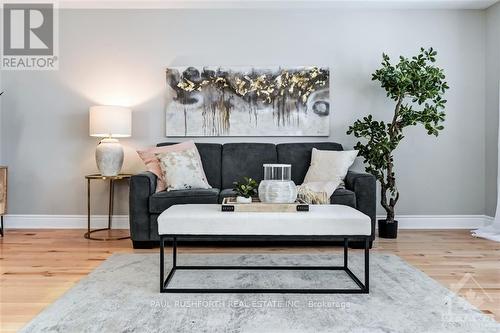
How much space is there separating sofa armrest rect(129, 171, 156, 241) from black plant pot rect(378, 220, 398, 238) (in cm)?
227

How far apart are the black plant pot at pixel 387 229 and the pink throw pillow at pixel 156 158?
1854 millimetres

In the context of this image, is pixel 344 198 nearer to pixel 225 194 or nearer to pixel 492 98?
pixel 225 194

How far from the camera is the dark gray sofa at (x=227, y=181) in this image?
360 cm

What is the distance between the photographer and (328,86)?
15.0 feet

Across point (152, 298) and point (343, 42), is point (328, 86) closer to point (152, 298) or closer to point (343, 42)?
point (343, 42)

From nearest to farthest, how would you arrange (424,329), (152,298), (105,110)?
(424,329) → (152,298) → (105,110)

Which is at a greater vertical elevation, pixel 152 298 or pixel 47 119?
pixel 47 119

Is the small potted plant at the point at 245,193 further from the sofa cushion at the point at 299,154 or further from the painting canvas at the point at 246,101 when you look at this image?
the painting canvas at the point at 246,101

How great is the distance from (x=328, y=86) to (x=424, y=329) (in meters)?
3.13

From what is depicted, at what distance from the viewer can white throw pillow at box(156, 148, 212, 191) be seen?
381 centimetres

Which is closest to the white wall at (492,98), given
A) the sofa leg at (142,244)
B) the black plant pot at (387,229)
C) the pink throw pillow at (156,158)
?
the black plant pot at (387,229)

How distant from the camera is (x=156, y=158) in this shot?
13.1ft

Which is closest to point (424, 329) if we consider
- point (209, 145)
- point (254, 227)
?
point (254, 227)

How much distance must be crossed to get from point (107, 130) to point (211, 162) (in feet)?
3.55
